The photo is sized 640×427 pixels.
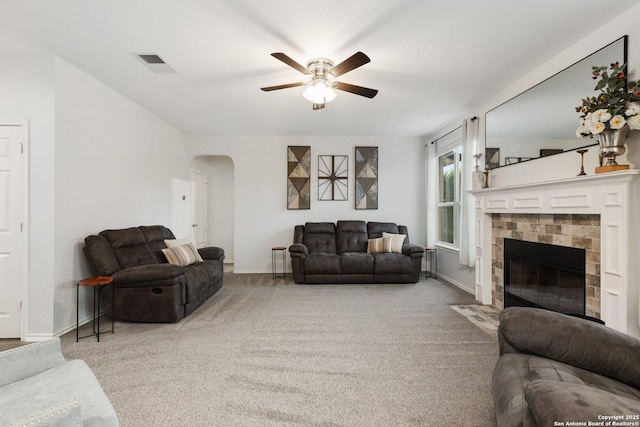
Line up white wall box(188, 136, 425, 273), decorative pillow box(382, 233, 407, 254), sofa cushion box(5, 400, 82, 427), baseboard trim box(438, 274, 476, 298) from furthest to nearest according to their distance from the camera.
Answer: white wall box(188, 136, 425, 273) < decorative pillow box(382, 233, 407, 254) < baseboard trim box(438, 274, 476, 298) < sofa cushion box(5, 400, 82, 427)

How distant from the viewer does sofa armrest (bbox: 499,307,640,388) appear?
138 centimetres

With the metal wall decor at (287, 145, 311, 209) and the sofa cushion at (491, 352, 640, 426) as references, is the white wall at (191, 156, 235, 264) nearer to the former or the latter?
the metal wall decor at (287, 145, 311, 209)

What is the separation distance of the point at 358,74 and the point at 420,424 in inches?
127

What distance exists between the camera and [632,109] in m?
2.18

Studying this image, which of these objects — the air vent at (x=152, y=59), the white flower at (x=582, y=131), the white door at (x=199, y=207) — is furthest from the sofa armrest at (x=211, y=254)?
the white flower at (x=582, y=131)

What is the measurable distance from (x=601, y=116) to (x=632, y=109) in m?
0.16

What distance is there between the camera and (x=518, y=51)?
9.63 feet

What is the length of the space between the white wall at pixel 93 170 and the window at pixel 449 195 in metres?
4.99

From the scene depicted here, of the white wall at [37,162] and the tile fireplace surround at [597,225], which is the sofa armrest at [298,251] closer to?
the tile fireplace surround at [597,225]

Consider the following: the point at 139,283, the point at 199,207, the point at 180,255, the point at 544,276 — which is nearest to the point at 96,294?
the point at 139,283

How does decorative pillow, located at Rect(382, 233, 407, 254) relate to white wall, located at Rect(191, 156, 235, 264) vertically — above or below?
below

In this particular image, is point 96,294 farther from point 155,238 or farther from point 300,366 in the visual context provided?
point 300,366

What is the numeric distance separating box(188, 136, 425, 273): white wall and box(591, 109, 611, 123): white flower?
4.03 metres

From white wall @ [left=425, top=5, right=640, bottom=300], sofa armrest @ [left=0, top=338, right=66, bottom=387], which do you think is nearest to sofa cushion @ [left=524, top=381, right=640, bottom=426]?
white wall @ [left=425, top=5, right=640, bottom=300]
